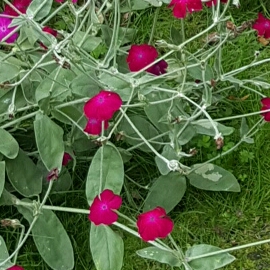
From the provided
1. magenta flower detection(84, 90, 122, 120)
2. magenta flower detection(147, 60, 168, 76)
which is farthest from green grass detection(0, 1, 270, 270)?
magenta flower detection(84, 90, 122, 120)

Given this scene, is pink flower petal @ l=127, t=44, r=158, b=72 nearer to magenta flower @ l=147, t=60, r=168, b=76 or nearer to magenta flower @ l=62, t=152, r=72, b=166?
magenta flower @ l=147, t=60, r=168, b=76

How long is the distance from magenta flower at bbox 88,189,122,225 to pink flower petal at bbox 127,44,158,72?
0.96ft

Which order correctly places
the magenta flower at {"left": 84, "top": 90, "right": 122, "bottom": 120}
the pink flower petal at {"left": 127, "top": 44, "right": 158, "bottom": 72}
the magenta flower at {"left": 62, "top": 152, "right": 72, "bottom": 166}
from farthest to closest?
the magenta flower at {"left": 62, "top": 152, "right": 72, "bottom": 166}
the pink flower petal at {"left": 127, "top": 44, "right": 158, "bottom": 72}
the magenta flower at {"left": 84, "top": 90, "right": 122, "bottom": 120}

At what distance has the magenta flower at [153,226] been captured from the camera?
114cm

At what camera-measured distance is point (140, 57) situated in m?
1.34

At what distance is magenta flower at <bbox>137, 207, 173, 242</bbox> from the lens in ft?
3.74

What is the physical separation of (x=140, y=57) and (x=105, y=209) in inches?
13.8

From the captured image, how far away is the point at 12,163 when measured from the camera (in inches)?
55.6

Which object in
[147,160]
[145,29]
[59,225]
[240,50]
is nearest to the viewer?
→ [59,225]

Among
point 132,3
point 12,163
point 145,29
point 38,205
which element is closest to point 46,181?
point 12,163

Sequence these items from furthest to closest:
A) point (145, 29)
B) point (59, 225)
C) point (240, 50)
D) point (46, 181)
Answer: point (145, 29) < point (240, 50) < point (46, 181) < point (59, 225)

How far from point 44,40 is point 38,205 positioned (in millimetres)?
314

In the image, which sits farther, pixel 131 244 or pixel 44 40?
pixel 131 244

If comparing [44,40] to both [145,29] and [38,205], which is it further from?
[145,29]
